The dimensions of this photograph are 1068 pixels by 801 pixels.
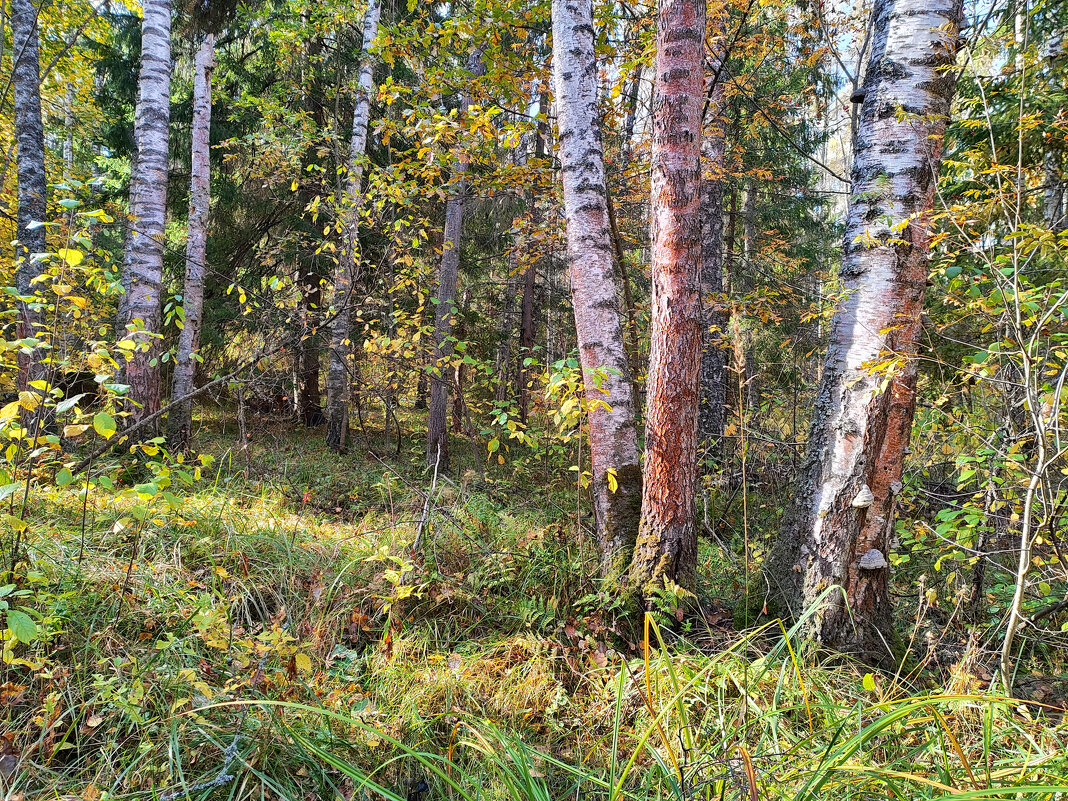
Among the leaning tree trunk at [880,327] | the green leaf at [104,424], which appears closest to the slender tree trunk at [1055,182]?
the leaning tree trunk at [880,327]

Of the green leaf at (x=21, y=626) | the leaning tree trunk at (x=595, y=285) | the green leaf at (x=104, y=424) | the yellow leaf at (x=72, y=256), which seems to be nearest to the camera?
the green leaf at (x=21, y=626)

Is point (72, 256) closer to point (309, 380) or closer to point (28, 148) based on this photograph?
point (28, 148)

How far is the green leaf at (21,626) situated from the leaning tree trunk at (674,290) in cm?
234

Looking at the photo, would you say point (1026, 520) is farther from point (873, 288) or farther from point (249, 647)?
point (249, 647)

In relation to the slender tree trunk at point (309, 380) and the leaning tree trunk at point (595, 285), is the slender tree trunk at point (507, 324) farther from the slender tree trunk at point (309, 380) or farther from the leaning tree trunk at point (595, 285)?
the leaning tree trunk at point (595, 285)

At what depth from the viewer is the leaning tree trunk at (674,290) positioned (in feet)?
8.56

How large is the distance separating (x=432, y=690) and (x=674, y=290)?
7.11 ft

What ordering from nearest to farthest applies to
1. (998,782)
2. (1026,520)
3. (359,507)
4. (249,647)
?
(998,782)
(1026,520)
(249,647)
(359,507)

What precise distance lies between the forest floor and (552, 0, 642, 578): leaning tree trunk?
368 mm

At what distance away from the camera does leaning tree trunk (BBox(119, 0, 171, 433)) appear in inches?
202

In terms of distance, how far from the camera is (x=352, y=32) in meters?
9.13

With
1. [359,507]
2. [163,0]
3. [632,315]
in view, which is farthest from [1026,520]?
[163,0]

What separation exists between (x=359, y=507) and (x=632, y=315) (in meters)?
3.14

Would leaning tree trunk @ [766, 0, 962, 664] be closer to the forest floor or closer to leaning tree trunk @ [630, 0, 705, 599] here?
the forest floor
